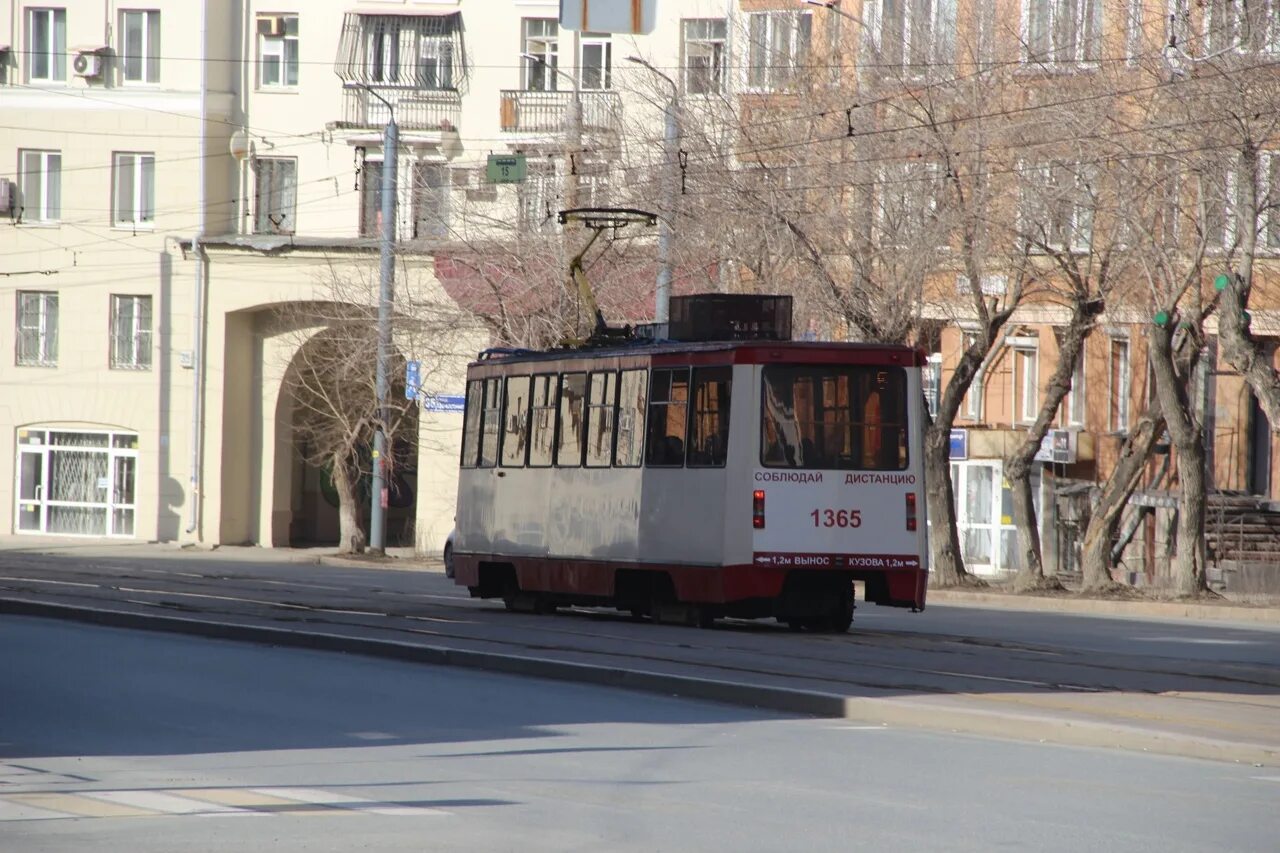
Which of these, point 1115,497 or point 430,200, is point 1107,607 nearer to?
point 1115,497

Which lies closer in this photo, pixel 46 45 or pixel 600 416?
pixel 600 416

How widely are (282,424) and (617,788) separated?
39.7 metres

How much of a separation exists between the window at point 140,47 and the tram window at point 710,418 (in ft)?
104

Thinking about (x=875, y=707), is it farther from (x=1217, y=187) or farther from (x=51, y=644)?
(x=1217, y=187)

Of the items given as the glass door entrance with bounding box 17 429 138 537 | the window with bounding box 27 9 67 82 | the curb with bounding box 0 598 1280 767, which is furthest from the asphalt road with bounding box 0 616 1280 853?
the window with bounding box 27 9 67 82

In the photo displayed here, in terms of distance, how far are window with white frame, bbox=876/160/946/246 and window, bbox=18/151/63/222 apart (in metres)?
24.8

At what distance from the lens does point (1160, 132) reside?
27.9m

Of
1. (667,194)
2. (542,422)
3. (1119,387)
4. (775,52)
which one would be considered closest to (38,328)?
(667,194)

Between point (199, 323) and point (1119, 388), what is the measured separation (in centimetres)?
2190

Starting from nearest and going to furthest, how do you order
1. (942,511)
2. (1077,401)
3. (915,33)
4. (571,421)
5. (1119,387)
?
(571,421) < (915,33) < (942,511) < (1119,387) < (1077,401)

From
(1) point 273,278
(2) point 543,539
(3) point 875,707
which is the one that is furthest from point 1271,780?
(1) point 273,278

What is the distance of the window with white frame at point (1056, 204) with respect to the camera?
29.2 meters

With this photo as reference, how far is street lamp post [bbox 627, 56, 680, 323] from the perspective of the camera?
108 ft

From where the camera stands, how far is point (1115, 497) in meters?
31.4
